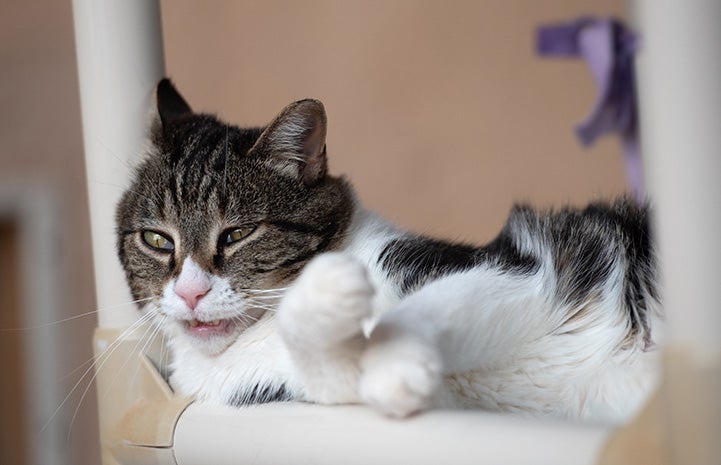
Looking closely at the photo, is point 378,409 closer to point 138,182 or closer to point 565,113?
point 138,182

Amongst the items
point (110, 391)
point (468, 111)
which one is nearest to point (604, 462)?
point (110, 391)

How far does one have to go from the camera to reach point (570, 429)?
0.47 meters

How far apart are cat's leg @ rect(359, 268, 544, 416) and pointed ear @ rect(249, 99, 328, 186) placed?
0.89 ft

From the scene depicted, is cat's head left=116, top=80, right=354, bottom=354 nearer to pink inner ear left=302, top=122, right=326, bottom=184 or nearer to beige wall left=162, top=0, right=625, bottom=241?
pink inner ear left=302, top=122, right=326, bottom=184

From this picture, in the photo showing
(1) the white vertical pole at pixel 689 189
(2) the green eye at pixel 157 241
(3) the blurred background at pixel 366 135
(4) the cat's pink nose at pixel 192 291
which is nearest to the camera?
(1) the white vertical pole at pixel 689 189

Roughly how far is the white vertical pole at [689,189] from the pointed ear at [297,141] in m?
0.61

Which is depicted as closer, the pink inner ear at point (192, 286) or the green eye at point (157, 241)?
the pink inner ear at point (192, 286)

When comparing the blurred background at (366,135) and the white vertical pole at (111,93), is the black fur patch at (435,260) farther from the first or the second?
the blurred background at (366,135)

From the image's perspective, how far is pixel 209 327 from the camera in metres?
0.91

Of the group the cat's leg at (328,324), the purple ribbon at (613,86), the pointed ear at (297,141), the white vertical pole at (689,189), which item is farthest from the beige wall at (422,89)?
the white vertical pole at (689,189)

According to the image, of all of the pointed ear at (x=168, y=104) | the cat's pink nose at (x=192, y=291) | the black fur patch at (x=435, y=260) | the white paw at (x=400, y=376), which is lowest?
the white paw at (x=400, y=376)

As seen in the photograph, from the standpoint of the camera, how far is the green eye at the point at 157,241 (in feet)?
3.21

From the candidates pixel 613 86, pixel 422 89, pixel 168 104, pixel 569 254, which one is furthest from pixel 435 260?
pixel 422 89

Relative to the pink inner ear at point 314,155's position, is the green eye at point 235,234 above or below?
below
